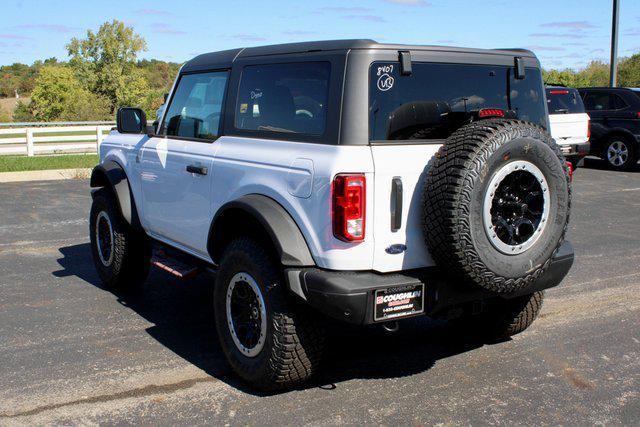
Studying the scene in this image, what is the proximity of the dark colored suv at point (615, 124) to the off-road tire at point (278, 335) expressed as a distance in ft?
45.6

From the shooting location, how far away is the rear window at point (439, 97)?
391cm

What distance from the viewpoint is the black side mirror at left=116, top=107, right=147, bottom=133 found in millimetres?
5777

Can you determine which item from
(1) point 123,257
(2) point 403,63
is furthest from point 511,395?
(1) point 123,257

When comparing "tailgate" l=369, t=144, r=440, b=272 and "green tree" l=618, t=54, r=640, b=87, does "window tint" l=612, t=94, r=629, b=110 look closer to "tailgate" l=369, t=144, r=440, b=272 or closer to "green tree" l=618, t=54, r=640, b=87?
"tailgate" l=369, t=144, r=440, b=272

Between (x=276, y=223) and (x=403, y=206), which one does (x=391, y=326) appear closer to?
(x=403, y=206)

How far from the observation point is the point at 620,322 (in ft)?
17.9

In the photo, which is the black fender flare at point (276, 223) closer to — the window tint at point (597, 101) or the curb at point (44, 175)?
the curb at point (44, 175)

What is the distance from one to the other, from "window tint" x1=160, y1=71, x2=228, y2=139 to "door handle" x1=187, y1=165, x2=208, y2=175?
0.76ft

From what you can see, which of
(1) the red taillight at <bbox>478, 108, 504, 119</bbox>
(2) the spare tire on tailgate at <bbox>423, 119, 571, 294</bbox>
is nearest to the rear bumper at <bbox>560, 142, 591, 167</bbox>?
(1) the red taillight at <bbox>478, 108, 504, 119</bbox>

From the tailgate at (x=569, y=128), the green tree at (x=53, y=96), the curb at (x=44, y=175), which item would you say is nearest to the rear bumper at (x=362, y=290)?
the tailgate at (x=569, y=128)

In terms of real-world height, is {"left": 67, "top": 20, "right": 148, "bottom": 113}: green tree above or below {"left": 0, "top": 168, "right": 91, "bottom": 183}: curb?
above

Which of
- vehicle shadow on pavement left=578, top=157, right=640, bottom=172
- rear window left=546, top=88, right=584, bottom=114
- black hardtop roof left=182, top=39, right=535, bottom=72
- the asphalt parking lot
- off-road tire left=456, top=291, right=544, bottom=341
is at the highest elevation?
rear window left=546, top=88, right=584, bottom=114

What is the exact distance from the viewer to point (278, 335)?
398cm

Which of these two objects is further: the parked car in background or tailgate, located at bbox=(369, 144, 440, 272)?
the parked car in background
